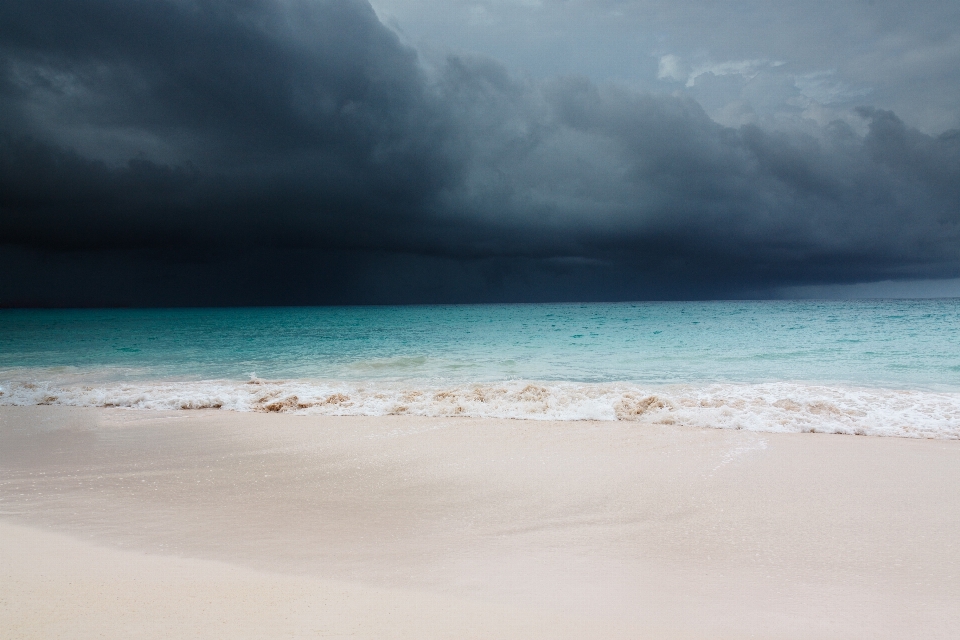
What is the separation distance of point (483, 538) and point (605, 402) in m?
7.10

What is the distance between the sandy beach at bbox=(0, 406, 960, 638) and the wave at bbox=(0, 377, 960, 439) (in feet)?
4.15

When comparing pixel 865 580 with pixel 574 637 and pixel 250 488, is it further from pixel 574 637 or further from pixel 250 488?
pixel 250 488

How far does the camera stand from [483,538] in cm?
465

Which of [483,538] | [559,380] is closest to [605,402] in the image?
[559,380]

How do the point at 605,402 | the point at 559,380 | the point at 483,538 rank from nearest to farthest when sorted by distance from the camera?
the point at 483,538, the point at 605,402, the point at 559,380

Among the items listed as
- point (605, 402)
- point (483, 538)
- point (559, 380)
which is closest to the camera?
point (483, 538)

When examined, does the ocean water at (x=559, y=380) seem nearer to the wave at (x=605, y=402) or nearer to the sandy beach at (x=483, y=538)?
the wave at (x=605, y=402)

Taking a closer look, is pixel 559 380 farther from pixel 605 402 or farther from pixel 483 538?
pixel 483 538

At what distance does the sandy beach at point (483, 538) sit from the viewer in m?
3.28

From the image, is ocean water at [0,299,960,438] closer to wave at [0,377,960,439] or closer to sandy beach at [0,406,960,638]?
wave at [0,377,960,439]

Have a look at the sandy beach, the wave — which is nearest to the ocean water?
the wave

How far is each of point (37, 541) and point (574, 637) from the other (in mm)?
4697

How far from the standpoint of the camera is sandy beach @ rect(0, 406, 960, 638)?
3.28 meters

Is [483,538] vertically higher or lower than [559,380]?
higher
